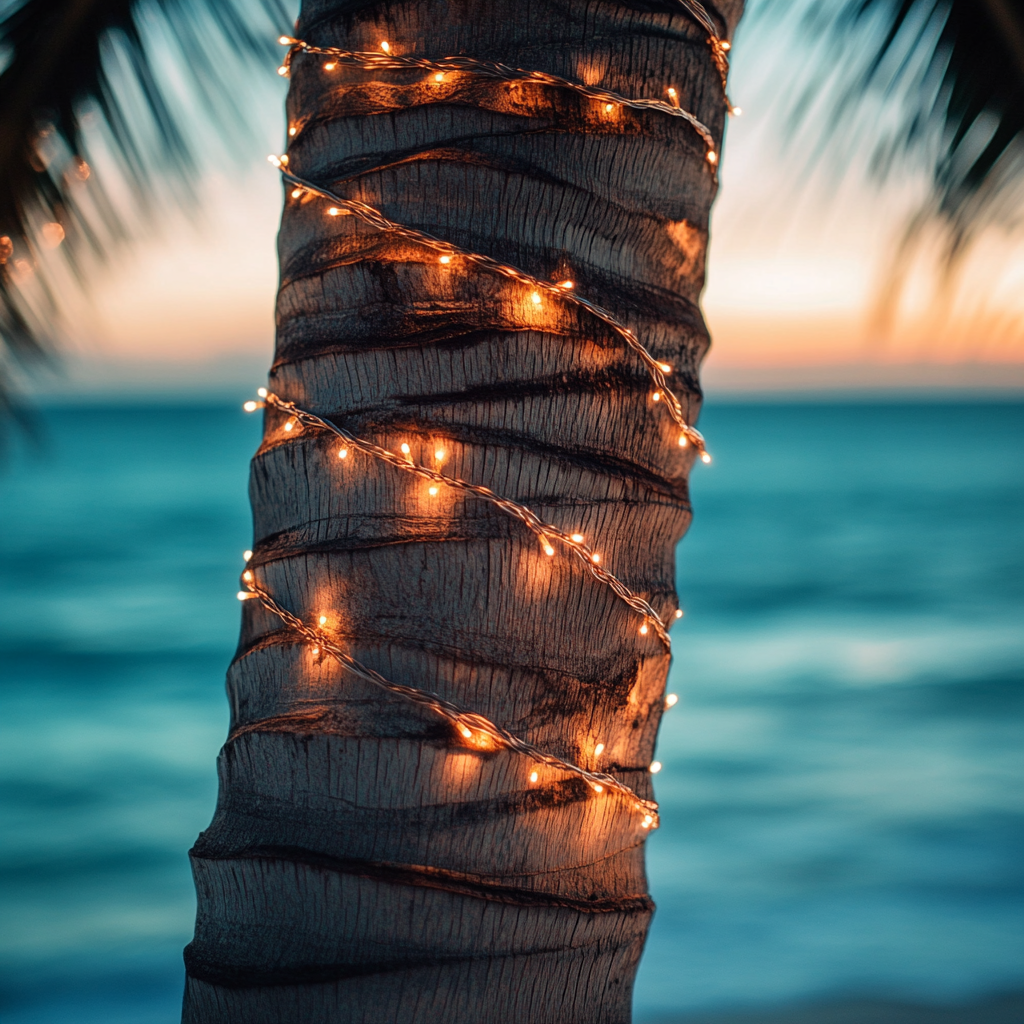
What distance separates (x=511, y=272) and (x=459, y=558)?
0.45 m

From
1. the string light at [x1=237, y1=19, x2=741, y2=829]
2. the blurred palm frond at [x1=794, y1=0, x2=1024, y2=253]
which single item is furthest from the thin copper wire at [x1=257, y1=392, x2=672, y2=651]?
the blurred palm frond at [x1=794, y1=0, x2=1024, y2=253]

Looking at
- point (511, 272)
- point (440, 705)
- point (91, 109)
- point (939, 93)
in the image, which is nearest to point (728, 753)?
point (939, 93)

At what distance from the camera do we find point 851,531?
908 inches

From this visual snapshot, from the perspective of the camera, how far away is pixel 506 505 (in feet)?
5.22

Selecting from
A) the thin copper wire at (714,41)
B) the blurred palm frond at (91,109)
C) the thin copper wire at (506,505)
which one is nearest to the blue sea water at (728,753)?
the blurred palm frond at (91,109)

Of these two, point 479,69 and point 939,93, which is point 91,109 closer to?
point 479,69

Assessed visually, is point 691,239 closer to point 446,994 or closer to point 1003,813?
point 446,994

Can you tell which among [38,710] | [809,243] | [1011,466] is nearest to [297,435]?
[809,243]

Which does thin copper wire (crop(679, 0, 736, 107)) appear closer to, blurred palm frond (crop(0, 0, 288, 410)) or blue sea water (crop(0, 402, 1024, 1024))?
blurred palm frond (crop(0, 0, 288, 410))

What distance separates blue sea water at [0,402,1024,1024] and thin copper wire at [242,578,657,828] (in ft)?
1.91

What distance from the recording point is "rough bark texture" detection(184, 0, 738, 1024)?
1.56 m

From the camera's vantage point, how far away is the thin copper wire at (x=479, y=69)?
1.63 metres

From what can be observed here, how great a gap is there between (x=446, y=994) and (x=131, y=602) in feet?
54.1

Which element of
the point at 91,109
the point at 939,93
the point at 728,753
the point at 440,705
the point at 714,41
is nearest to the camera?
the point at 440,705
